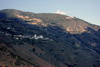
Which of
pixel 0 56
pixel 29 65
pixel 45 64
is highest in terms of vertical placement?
pixel 0 56

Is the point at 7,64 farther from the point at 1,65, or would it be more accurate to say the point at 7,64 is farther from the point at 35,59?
the point at 35,59

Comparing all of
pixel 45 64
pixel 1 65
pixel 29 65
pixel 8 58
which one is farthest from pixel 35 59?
pixel 1 65

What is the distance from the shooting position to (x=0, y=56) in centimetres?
14825

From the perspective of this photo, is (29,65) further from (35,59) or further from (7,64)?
(35,59)

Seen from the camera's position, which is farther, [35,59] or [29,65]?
[35,59]

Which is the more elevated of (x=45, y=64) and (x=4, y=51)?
(x=4, y=51)

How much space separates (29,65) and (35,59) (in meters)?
40.9

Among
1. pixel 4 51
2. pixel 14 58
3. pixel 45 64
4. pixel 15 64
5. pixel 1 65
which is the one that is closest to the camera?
pixel 1 65

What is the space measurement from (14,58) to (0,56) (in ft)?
36.0

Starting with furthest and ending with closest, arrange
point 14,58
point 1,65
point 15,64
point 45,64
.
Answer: point 45,64 → point 14,58 → point 15,64 → point 1,65

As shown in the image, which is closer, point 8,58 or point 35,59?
point 8,58

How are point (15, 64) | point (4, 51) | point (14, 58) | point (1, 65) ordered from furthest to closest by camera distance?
point (4, 51)
point (14, 58)
point (15, 64)
point (1, 65)

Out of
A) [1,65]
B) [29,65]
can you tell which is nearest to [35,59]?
[29,65]

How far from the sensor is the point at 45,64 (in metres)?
199
